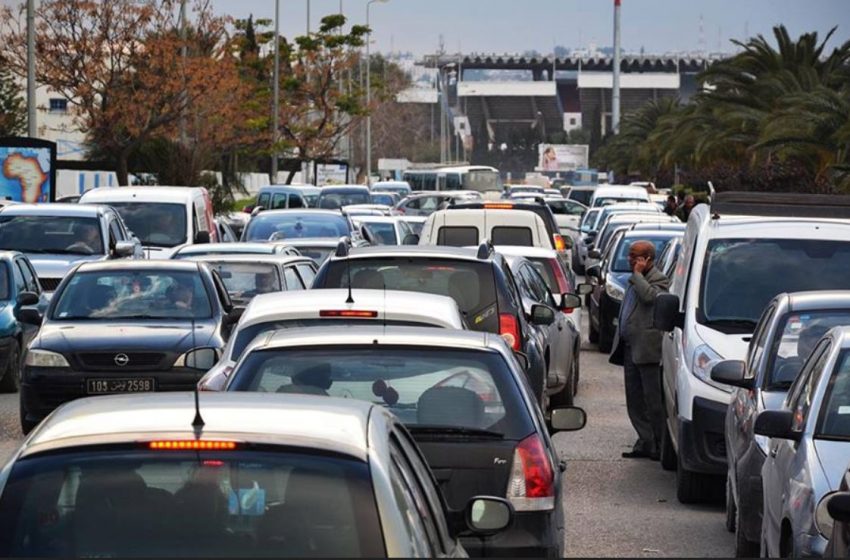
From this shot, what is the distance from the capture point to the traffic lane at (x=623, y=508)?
11031 mm

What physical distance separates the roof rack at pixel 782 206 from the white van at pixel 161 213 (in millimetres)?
14592

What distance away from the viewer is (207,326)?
16797 mm

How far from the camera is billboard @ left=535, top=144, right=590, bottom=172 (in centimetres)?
17012

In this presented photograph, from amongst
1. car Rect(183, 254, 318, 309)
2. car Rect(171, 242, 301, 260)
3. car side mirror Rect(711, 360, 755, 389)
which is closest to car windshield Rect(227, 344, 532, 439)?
car side mirror Rect(711, 360, 755, 389)

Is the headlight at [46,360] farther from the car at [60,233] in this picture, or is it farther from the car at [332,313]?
the car at [60,233]

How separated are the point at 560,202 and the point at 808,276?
153ft

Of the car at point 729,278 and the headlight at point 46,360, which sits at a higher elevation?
the car at point 729,278

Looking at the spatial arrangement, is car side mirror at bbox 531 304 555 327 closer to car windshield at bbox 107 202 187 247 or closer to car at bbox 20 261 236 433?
car at bbox 20 261 236 433

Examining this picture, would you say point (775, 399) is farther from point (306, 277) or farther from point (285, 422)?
point (306, 277)

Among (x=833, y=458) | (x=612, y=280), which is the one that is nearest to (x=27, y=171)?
(x=612, y=280)

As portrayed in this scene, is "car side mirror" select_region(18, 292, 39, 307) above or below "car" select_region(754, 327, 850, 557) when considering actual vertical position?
below

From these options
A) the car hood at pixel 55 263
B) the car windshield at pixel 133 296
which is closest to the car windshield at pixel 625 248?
the car hood at pixel 55 263

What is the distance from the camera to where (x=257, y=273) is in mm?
19219

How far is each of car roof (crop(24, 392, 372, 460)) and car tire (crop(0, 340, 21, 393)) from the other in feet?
49.9
